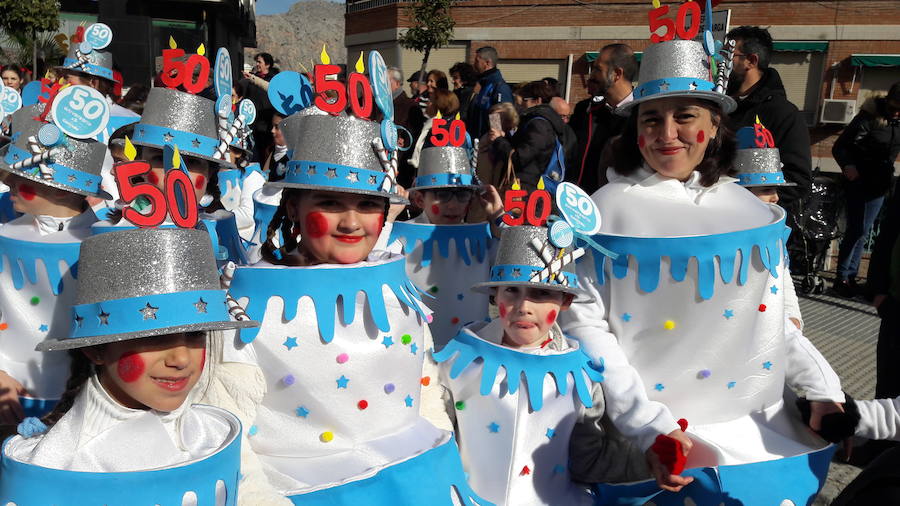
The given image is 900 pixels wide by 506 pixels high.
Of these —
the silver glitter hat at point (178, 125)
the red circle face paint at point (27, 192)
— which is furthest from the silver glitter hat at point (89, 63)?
the red circle face paint at point (27, 192)

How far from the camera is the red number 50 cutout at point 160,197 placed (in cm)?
175

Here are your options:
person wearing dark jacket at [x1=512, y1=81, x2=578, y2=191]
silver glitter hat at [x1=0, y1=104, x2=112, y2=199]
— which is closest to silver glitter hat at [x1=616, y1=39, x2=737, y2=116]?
silver glitter hat at [x1=0, y1=104, x2=112, y2=199]

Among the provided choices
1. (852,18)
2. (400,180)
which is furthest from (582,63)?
(400,180)

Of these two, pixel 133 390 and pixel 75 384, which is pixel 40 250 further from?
pixel 133 390

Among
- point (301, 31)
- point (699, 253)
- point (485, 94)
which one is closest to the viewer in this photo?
point (699, 253)

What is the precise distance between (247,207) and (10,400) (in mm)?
2664

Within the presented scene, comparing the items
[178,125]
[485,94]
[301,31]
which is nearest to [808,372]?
[178,125]

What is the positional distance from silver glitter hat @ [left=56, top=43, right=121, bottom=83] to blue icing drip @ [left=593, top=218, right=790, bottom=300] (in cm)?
428

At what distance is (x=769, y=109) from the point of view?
187 inches

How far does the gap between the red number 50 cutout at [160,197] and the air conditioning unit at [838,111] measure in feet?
70.9

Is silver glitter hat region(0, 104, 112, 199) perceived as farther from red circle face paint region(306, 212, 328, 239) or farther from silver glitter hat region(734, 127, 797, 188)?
silver glitter hat region(734, 127, 797, 188)

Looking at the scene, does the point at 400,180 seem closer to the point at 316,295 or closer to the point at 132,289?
the point at 316,295

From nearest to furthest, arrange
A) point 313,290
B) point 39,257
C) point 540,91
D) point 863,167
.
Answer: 1. point 313,290
2. point 39,257
3. point 540,91
4. point 863,167

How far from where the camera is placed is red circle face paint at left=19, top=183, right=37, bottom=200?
293 centimetres
